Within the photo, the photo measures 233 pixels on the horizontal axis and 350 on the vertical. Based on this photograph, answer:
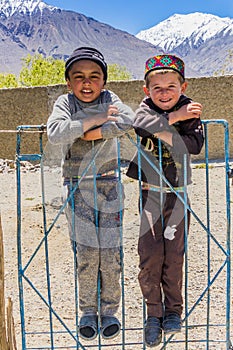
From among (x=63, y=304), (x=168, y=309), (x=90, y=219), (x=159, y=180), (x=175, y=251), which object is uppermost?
(x=159, y=180)

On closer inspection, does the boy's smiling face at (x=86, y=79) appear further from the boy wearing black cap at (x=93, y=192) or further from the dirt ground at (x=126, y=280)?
the dirt ground at (x=126, y=280)

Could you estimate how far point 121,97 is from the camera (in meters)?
11.1

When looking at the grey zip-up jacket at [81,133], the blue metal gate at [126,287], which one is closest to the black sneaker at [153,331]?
the blue metal gate at [126,287]

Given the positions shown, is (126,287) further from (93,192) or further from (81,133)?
(81,133)

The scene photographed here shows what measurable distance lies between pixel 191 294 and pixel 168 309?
1682mm

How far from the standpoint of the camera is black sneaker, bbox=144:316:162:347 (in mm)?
2768

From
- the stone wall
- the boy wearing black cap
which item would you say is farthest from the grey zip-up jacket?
the stone wall

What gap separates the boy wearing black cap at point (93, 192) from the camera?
271 centimetres

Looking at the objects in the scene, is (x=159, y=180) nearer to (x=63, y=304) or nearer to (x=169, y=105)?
(x=169, y=105)

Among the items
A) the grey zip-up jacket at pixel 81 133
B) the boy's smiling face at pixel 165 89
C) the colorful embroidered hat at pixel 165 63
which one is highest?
the colorful embroidered hat at pixel 165 63

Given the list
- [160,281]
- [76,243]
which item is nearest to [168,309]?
[160,281]

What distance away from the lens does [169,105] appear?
2727mm

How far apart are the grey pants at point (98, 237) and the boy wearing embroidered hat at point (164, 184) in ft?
0.50

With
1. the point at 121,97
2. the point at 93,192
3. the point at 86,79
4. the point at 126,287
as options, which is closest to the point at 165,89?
the point at 86,79
